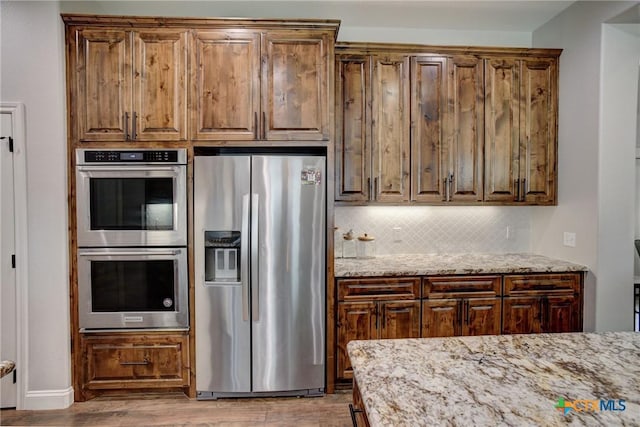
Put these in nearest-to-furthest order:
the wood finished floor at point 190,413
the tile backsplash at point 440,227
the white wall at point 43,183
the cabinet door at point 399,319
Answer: the wood finished floor at point 190,413
the white wall at point 43,183
the cabinet door at point 399,319
the tile backsplash at point 440,227

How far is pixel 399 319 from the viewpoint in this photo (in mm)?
2861

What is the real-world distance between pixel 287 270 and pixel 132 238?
1167 mm

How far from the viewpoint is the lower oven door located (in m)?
2.69

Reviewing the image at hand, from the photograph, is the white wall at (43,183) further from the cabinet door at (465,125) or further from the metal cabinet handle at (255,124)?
the cabinet door at (465,125)

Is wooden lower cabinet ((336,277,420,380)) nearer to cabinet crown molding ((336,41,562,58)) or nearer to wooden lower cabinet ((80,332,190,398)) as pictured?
wooden lower cabinet ((80,332,190,398))

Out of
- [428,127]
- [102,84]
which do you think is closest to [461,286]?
[428,127]

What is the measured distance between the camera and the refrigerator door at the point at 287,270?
267 cm

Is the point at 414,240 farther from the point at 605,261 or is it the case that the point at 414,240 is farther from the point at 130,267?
the point at 130,267

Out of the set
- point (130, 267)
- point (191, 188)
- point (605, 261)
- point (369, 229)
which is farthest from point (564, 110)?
point (130, 267)

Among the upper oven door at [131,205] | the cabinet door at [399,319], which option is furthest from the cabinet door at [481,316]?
the upper oven door at [131,205]

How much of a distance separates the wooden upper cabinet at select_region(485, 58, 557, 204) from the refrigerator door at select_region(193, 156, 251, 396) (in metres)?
2.21

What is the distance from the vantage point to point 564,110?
3217 millimetres

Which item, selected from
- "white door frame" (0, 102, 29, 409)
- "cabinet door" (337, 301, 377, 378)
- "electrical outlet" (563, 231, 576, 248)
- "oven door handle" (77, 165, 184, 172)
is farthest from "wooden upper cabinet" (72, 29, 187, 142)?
"electrical outlet" (563, 231, 576, 248)

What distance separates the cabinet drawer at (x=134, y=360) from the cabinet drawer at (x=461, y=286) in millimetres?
1929
